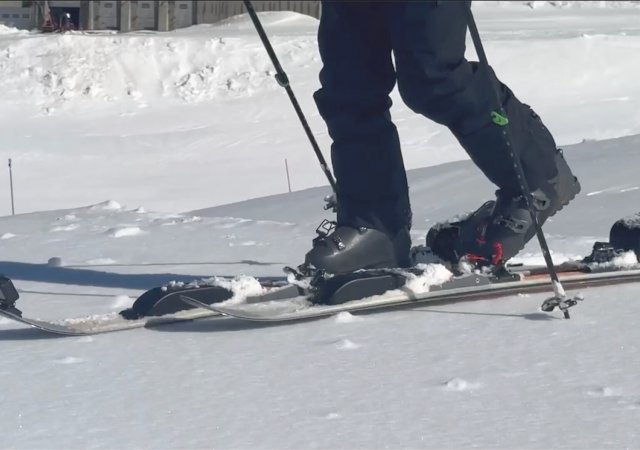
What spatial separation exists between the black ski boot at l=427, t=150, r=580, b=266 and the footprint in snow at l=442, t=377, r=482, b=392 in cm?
92

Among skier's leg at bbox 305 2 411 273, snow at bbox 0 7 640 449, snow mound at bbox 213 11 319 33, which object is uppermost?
snow mound at bbox 213 11 319 33

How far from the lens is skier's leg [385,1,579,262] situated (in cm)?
275

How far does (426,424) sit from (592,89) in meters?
14.9

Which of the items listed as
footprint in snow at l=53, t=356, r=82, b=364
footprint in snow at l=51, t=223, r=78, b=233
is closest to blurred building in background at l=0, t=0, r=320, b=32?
footprint in snow at l=51, t=223, r=78, b=233

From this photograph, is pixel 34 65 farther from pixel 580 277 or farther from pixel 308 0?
pixel 580 277

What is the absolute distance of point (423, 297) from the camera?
2771 mm

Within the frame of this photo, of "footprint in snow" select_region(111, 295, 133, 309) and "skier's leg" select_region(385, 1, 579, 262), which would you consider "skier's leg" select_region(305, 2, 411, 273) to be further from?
"footprint in snow" select_region(111, 295, 133, 309)

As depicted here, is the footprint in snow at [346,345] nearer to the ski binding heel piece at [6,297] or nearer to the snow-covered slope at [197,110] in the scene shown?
the ski binding heel piece at [6,297]

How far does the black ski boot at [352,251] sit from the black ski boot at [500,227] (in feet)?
0.47

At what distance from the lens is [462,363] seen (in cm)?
223

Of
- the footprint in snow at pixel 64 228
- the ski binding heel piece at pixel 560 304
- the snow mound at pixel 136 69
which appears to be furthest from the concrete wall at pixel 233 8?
the ski binding heel piece at pixel 560 304

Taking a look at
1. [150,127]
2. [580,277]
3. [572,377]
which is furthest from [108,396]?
[150,127]

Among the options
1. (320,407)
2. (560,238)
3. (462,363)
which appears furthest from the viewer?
(560,238)

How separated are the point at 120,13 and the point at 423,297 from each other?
972 inches
